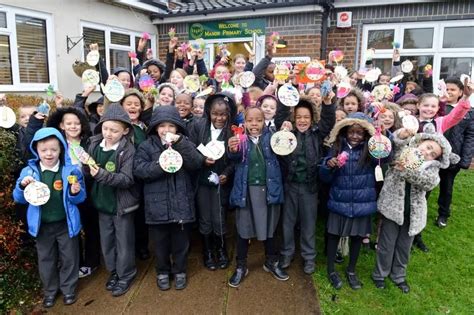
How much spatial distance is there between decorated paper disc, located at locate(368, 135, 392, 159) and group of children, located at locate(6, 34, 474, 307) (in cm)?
13

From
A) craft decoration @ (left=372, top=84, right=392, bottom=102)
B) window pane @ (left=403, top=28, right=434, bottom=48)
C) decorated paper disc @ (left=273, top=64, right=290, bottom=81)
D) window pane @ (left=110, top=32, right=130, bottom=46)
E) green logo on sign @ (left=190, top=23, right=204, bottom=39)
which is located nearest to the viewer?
decorated paper disc @ (left=273, top=64, right=290, bottom=81)

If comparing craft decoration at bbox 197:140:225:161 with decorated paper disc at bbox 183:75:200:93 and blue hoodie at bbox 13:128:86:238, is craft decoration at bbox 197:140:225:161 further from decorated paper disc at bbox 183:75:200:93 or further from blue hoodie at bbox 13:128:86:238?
decorated paper disc at bbox 183:75:200:93

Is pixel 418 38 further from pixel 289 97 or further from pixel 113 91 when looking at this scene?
pixel 113 91

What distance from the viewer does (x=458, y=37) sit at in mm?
7328

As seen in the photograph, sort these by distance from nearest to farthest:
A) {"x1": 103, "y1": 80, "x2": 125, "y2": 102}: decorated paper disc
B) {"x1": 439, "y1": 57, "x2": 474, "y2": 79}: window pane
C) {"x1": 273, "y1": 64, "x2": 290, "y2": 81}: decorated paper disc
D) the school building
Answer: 1. {"x1": 103, "y1": 80, "x2": 125, "y2": 102}: decorated paper disc
2. {"x1": 273, "y1": 64, "x2": 290, "y2": 81}: decorated paper disc
3. the school building
4. {"x1": 439, "y1": 57, "x2": 474, "y2": 79}: window pane

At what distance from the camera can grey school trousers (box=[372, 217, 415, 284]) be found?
10.6 feet

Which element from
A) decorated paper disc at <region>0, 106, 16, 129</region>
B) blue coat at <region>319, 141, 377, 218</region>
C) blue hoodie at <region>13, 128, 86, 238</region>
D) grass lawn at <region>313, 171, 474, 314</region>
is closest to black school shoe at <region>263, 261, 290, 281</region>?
grass lawn at <region>313, 171, 474, 314</region>

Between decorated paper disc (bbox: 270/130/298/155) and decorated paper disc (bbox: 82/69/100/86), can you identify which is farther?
decorated paper disc (bbox: 82/69/100/86)

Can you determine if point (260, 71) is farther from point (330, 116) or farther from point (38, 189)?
point (38, 189)

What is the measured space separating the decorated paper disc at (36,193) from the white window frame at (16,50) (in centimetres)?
498

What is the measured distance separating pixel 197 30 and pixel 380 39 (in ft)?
14.5

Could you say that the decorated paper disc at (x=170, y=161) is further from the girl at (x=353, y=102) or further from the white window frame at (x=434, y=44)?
the white window frame at (x=434, y=44)

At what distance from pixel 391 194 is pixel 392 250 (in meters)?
0.56

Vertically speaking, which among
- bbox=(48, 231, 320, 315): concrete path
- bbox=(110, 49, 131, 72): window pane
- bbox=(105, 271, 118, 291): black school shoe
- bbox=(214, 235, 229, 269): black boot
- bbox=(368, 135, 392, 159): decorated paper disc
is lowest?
bbox=(48, 231, 320, 315): concrete path
